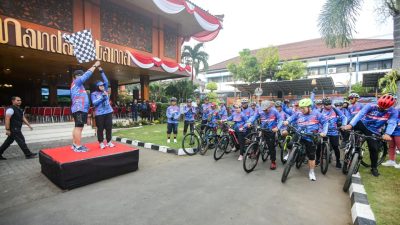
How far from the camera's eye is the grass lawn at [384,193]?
2.99 metres

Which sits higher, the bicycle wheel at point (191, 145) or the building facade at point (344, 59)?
the building facade at point (344, 59)

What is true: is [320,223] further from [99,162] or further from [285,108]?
[285,108]

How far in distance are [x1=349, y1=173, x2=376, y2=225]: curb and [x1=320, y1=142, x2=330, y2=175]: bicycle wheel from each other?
97 cm

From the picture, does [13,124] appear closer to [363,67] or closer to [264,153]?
[264,153]

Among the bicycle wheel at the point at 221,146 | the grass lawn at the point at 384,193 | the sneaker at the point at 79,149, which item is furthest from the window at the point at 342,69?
the sneaker at the point at 79,149

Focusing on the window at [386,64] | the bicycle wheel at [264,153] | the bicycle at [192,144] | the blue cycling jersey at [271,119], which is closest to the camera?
the blue cycling jersey at [271,119]

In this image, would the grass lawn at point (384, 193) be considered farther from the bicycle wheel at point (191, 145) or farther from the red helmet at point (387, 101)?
the bicycle wheel at point (191, 145)

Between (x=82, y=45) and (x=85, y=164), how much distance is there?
2.69 meters

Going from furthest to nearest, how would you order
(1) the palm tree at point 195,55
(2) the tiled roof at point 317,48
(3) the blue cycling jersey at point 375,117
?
(2) the tiled roof at point 317,48, (1) the palm tree at point 195,55, (3) the blue cycling jersey at point 375,117

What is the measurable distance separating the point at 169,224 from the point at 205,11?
14.8 meters

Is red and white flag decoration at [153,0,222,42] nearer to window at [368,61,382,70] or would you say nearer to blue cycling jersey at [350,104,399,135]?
blue cycling jersey at [350,104,399,135]

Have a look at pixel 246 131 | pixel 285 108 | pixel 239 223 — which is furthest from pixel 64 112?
pixel 239 223

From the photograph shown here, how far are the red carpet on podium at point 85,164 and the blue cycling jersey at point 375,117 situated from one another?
5.05 meters

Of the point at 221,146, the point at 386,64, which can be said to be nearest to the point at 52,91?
the point at 221,146
